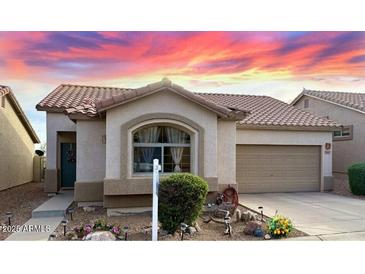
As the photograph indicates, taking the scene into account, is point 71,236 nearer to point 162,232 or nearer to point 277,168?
point 162,232

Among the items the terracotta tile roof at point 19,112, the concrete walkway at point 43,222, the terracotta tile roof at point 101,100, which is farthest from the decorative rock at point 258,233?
the terracotta tile roof at point 19,112

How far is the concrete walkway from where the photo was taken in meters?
6.60

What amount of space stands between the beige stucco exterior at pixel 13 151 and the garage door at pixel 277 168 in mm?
11125

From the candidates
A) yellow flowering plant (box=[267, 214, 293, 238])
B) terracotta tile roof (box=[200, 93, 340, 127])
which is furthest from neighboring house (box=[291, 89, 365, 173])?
yellow flowering plant (box=[267, 214, 293, 238])

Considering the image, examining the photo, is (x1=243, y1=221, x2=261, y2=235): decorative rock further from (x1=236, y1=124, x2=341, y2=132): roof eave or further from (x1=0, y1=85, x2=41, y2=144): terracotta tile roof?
(x1=0, y1=85, x2=41, y2=144): terracotta tile roof

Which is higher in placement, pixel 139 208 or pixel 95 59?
pixel 95 59

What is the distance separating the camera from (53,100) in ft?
38.4

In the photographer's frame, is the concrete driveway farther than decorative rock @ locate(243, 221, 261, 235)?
Yes

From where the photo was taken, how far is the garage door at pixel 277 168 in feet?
40.8

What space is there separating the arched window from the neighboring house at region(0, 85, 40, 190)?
8204mm

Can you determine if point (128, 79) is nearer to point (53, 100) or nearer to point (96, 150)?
point (96, 150)

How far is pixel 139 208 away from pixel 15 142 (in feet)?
33.8

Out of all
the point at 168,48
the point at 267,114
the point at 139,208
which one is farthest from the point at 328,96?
the point at 139,208

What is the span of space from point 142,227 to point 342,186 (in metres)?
11.4
